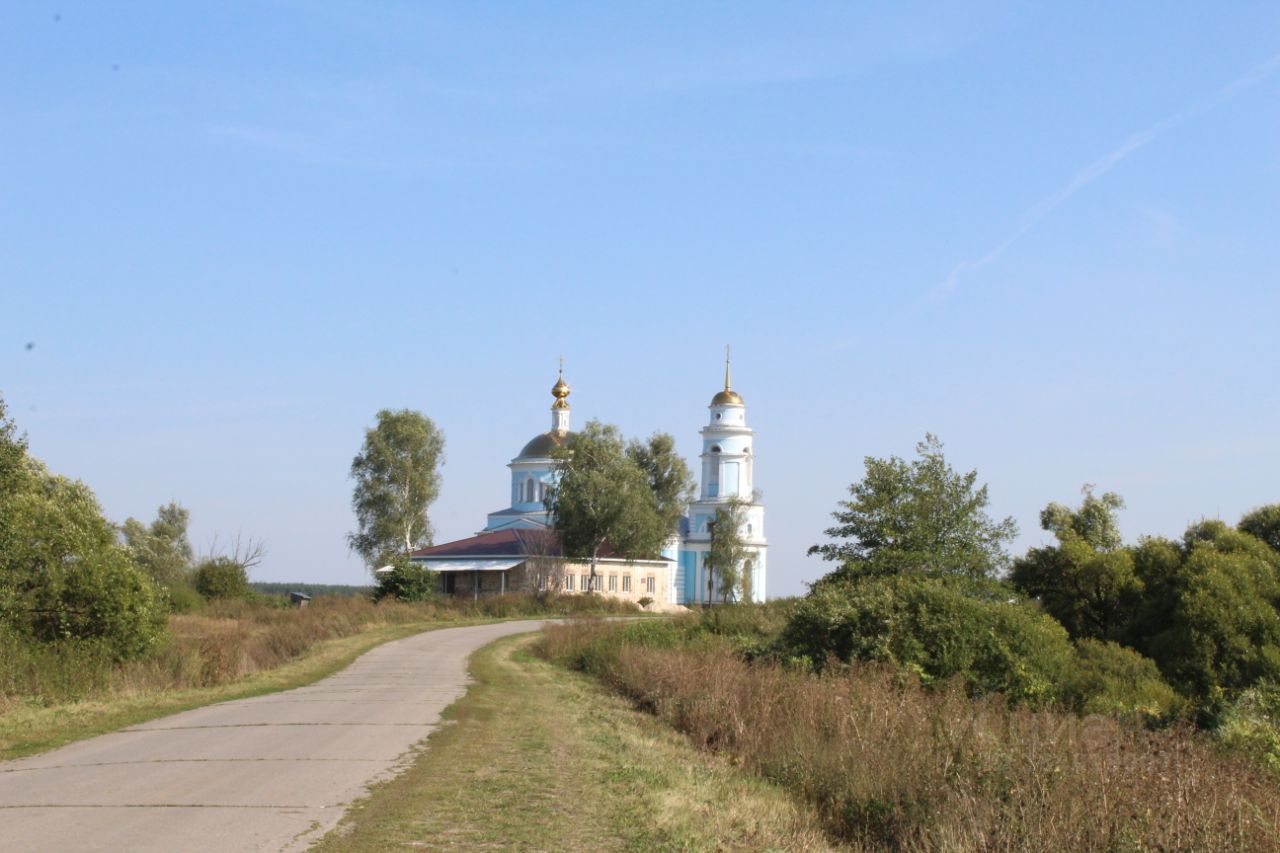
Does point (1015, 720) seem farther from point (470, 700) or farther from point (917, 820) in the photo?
point (470, 700)

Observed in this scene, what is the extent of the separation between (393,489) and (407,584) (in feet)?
81.3

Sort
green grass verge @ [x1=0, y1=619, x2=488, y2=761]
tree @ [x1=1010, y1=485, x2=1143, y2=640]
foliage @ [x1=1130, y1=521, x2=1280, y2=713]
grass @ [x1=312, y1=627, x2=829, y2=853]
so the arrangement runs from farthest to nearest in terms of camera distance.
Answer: tree @ [x1=1010, y1=485, x2=1143, y2=640] < foliage @ [x1=1130, y1=521, x2=1280, y2=713] < green grass verge @ [x1=0, y1=619, x2=488, y2=761] < grass @ [x1=312, y1=627, x2=829, y2=853]

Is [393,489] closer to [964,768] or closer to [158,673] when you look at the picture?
[158,673]

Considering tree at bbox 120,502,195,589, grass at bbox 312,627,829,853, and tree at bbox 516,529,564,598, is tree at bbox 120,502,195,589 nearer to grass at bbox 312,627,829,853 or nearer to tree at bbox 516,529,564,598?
tree at bbox 516,529,564,598

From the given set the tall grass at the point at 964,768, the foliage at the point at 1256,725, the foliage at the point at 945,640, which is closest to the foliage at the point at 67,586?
the tall grass at the point at 964,768

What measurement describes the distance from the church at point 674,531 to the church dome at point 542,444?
0.07m

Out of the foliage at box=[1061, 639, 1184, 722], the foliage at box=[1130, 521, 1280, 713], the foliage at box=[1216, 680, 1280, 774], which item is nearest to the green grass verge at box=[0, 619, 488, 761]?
the foliage at box=[1216, 680, 1280, 774]

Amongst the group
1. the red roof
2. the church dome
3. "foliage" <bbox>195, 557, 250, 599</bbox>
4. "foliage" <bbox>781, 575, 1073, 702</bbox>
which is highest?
the church dome

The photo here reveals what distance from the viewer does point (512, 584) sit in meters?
76.3

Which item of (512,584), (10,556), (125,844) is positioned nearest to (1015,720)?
(125,844)

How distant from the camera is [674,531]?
93500 millimetres

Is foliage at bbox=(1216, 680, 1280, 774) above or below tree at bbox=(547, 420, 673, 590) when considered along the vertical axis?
below

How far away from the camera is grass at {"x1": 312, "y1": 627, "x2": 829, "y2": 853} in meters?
9.66

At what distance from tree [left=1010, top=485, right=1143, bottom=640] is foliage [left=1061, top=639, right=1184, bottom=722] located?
19.3ft
